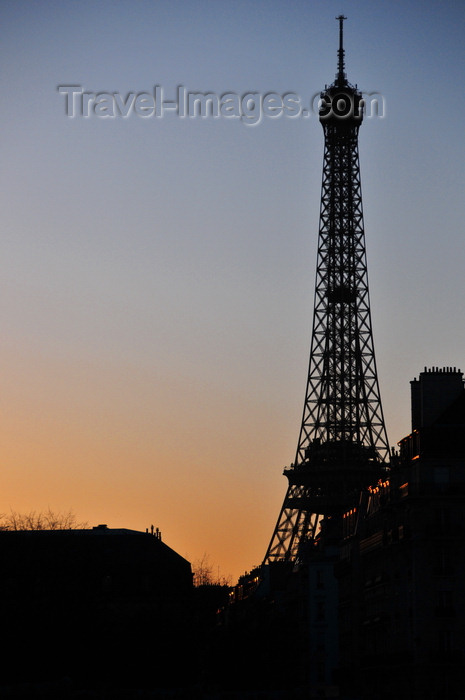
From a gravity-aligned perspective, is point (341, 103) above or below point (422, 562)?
above

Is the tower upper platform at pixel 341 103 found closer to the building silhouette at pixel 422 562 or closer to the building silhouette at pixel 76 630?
the building silhouette at pixel 76 630

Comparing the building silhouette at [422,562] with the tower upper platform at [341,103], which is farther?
the tower upper platform at [341,103]

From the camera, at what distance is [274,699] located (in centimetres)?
9306

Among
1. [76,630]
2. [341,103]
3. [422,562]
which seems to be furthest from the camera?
[341,103]

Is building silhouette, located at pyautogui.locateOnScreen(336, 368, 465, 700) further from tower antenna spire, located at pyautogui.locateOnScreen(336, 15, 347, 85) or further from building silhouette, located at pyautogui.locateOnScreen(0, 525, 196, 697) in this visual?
tower antenna spire, located at pyautogui.locateOnScreen(336, 15, 347, 85)

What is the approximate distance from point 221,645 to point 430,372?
33344mm

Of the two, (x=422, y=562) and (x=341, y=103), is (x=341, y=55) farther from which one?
(x=422, y=562)

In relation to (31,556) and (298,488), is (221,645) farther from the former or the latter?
(298,488)

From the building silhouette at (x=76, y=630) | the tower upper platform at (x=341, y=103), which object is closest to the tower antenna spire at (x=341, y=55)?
the tower upper platform at (x=341, y=103)

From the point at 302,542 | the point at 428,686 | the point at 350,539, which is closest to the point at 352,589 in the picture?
the point at 350,539

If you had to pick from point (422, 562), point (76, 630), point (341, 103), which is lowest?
point (76, 630)

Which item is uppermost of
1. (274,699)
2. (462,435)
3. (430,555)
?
(462,435)

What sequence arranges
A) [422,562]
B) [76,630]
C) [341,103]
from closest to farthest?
[422,562] → [76,630] → [341,103]

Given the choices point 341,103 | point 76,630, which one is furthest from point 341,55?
point 76,630
